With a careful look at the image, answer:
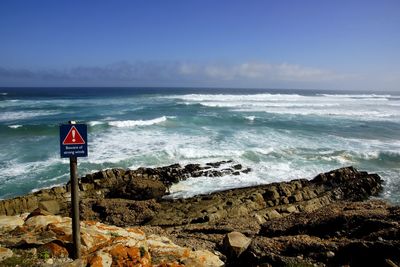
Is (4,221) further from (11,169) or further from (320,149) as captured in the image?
(320,149)

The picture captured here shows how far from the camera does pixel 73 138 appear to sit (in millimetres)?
6207

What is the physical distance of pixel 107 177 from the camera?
18.8 m

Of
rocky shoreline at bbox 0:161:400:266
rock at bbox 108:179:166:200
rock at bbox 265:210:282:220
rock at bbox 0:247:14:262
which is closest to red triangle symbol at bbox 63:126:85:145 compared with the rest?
rocky shoreline at bbox 0:161:400:266

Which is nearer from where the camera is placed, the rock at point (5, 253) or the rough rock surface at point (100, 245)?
the rock at point (5, 253)

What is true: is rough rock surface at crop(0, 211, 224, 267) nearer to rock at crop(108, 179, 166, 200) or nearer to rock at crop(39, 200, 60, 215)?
rock at crop(39, 200, 60, 215)

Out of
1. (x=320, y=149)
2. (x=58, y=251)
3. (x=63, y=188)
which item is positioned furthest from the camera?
(x=320, y=149)

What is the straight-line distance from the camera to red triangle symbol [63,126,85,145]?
6.16m

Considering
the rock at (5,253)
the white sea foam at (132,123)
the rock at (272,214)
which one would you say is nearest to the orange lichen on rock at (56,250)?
the rock at (5,253)

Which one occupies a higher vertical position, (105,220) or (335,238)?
(335,238)

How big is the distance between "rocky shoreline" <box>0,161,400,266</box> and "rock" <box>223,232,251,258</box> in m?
0.02

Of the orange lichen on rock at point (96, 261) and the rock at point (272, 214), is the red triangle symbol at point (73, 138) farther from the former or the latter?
the rock at point (272, 214)

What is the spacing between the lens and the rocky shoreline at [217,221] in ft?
21.8

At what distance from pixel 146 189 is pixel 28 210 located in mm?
5482

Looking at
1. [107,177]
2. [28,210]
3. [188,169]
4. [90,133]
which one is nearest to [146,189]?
[107,177]
